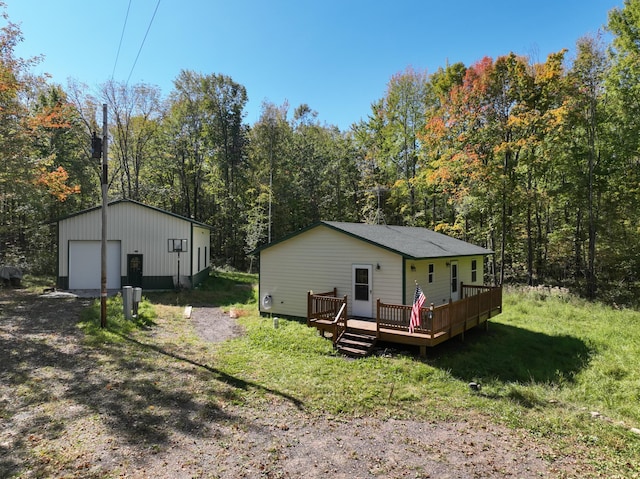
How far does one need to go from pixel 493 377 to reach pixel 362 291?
4.27m

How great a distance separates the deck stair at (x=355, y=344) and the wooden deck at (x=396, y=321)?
0.16 feet

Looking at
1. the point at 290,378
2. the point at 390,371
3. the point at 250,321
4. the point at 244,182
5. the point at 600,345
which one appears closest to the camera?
the point at 290,378

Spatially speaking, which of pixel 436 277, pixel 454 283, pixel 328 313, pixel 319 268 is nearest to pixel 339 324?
pixel 328 313

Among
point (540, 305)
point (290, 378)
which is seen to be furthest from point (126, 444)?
point (540, 305)

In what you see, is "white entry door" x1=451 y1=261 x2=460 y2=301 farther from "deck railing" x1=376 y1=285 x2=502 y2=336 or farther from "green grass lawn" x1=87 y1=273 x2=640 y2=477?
"green grass lawn" x1=87 y1=273 x2=640 y2=477

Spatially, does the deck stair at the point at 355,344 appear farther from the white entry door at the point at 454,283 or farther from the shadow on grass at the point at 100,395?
the white entry door at the point at 454,283

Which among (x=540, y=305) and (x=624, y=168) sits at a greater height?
(x=624, y=168)

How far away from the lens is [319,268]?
12.4m

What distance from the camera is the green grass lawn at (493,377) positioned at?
6262 mm

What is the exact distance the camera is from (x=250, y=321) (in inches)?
496

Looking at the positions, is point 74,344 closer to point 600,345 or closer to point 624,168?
point 600,345

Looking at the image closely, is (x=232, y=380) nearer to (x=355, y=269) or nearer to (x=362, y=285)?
(x=362, y=285)

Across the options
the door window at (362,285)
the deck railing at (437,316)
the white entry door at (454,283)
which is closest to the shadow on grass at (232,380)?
the deck railing at (437,316)

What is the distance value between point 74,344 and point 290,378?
5.44 meters
